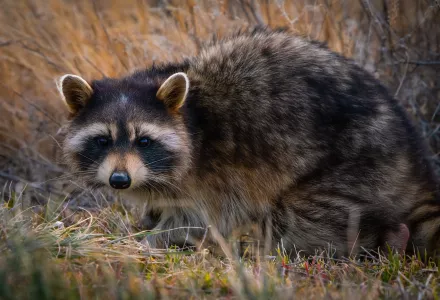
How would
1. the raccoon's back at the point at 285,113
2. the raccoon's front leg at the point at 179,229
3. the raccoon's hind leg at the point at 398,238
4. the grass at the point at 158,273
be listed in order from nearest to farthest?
the grass at the point at 158,273 < the raccoon's hind leg at the point at 398,238 < the raccoon's back at the point at 285,113 < the raccoon's front leg at the point at 179,229

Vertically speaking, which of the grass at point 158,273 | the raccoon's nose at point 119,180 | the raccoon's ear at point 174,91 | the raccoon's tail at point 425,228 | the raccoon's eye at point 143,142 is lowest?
the raccoon's tail at point 425,228

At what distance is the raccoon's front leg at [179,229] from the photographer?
4199 millimetres

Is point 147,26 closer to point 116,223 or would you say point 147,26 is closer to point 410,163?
point 116,223

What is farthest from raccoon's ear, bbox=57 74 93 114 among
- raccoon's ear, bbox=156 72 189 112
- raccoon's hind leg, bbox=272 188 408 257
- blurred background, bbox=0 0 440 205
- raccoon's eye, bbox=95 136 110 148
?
blurred background, bbox=0 0 440 205

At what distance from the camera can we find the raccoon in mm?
3996

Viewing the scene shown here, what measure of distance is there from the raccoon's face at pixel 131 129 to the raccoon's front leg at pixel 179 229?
23cm

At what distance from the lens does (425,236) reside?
402 centimetres

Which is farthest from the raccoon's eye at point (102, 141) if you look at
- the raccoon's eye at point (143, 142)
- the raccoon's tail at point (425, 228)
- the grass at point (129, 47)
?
the raccoon's tail at point (425, 228)

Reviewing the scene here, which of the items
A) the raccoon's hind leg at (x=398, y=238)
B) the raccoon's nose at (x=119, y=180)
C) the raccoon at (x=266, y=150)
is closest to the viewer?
the raccoon's nose at (x=119, y=180)

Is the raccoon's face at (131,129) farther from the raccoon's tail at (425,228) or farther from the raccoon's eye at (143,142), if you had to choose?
the raccoon's tail at (425,228)

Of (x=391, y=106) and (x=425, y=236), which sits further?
(x=391, y=106)

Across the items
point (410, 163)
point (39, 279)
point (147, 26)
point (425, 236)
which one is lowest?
point (425, 236)

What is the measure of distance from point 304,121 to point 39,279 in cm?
214

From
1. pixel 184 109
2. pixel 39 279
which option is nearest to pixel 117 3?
pixel 184 109
